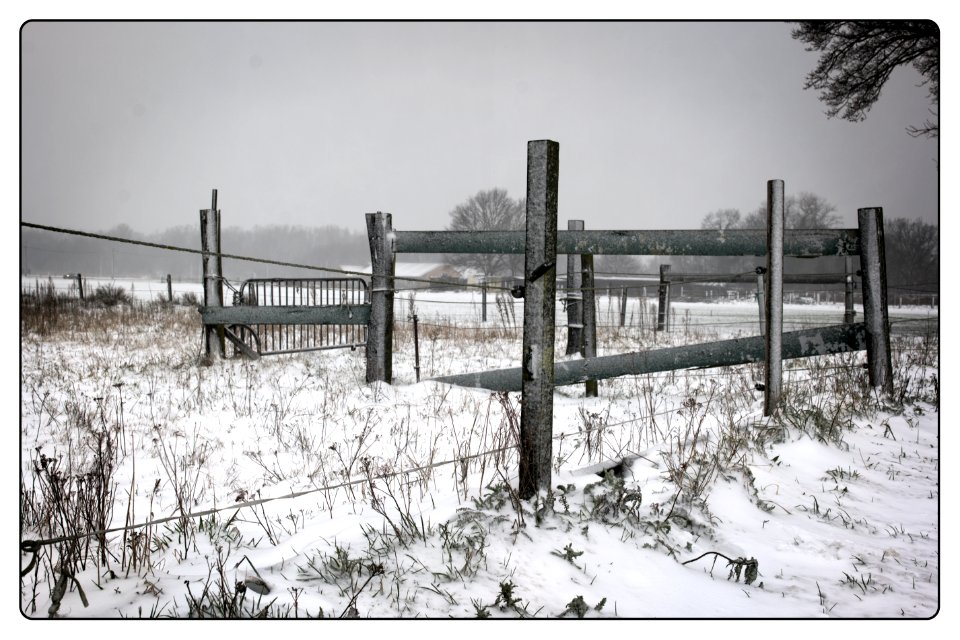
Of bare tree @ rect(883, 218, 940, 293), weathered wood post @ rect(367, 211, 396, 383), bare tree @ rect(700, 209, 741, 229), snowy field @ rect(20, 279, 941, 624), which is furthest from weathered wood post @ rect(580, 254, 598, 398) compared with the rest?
bare tree @ rect(700, 209, 741, 229)

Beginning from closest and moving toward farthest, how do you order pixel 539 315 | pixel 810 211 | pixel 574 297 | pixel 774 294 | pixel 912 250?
pixel 539 315 → pixel 774 294 → pixel 574 297 → pixel 912 250 → pixel 810 211

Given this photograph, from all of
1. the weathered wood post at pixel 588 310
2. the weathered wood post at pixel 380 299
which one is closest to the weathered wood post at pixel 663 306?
the weathered wood post at pixel 588 310

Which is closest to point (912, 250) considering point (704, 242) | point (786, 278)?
point (786, 278)

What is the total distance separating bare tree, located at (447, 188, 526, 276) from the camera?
41938mm

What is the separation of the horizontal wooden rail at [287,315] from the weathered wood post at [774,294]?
3807mm

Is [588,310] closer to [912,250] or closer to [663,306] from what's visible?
[912,250]

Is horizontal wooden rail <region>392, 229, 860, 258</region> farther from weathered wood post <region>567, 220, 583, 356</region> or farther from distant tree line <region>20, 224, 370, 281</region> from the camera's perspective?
distant tree line <region>20, 224, 370, 281</region>

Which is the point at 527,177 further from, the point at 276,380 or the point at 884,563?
the point at 276,380

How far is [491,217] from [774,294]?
39.2 m

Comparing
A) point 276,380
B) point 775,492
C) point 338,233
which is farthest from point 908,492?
point 338,233

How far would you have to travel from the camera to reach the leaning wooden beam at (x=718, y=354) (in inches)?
164

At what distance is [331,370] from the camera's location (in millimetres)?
6996

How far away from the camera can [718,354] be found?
4320mm

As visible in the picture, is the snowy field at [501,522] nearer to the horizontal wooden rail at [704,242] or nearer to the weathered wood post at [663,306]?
the horizontal wooden rail at [704,242]
